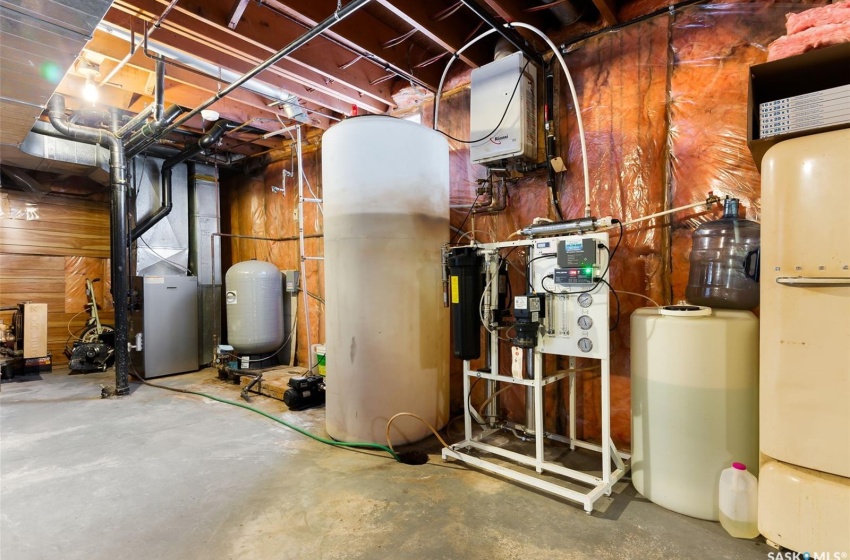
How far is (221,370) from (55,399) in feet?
4.85

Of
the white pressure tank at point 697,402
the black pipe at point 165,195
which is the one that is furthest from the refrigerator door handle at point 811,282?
the black pipe at point 165,195

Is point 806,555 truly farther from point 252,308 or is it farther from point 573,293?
point 252,308

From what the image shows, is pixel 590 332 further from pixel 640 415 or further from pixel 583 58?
pixel 583 58

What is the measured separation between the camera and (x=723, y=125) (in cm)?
221

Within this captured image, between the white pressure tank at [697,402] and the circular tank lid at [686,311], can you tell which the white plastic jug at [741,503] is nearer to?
the white pressure tank at [697,402]

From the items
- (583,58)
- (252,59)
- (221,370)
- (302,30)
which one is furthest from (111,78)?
(583,58)

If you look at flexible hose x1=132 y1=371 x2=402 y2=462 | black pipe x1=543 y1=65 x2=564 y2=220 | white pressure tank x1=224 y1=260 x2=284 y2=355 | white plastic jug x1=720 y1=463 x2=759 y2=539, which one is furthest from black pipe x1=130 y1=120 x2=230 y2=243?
white plastic jug x1=720 y1=463 x2=759 y2=539

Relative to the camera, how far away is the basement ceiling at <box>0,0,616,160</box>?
252cm

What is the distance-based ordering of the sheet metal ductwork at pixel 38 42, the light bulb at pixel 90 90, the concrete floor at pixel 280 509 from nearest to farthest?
the concrete floor at pixel 280 509 → the sheet metal ductwork at pixel 38 42 → the light bulb at pixel 90 90

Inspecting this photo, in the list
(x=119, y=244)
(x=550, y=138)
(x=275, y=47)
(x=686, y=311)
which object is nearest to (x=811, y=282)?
(x=686, y=311)

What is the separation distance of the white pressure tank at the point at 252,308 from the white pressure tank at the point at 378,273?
85.4 inches

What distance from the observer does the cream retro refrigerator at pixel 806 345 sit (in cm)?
145

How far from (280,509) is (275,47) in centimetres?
301

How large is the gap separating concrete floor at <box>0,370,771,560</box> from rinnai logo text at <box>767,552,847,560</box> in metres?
0.04
